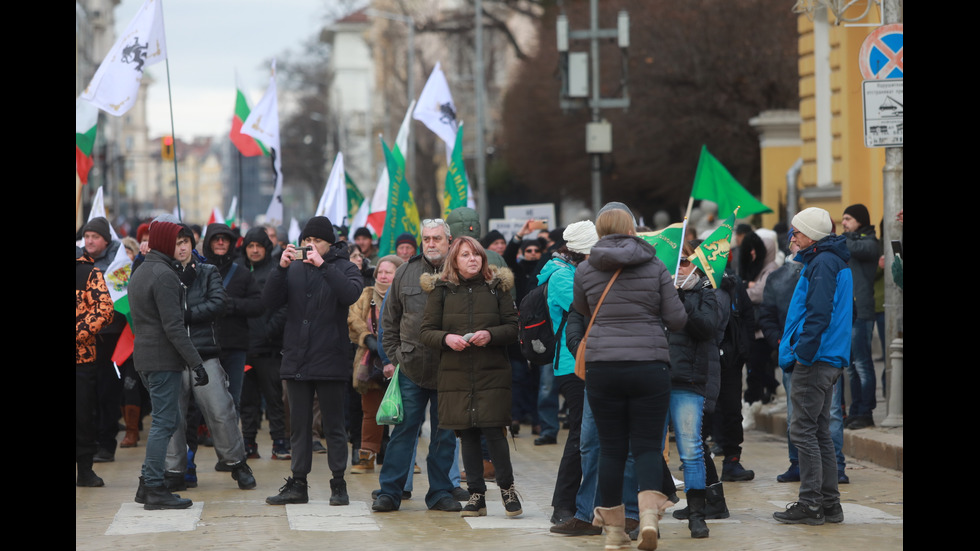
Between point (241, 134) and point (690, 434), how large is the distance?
869 cm

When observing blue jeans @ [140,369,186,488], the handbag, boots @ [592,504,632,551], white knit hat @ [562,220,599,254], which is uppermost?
white knit hat @ [562,220,599,254]

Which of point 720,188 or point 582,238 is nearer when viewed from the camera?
point 582,238

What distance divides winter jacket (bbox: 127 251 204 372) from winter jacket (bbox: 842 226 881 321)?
18.8ft

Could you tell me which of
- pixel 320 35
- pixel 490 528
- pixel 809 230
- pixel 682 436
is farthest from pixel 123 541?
pixel 320 35

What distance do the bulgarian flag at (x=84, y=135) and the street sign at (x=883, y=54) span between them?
6791 mm

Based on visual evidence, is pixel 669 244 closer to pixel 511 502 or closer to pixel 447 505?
pixel 511 502

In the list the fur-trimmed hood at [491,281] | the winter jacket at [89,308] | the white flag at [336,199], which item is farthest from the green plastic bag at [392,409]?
the white flag at [336,199]

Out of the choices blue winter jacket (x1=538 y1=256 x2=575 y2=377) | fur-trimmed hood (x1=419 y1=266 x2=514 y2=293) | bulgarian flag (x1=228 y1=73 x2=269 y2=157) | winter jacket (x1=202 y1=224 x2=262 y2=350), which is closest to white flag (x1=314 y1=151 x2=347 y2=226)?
bulgarian flag (x1=228 y1=73 x2=269 y2=157)

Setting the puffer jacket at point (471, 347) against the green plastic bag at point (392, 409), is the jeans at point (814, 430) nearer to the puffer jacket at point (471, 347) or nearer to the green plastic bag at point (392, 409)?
the puffer jacket at point (471, 347)

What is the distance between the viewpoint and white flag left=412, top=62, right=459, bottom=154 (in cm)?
1686

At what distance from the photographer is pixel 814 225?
842 cm

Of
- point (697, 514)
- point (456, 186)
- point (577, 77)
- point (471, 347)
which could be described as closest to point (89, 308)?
point (471, 347)

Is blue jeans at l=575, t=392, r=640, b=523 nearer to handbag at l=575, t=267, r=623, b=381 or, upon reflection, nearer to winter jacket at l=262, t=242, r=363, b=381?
handbag at l=575, t=267, r=623, b=381

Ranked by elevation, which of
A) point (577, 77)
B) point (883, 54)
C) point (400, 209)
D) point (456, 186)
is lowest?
point (400, 209)
